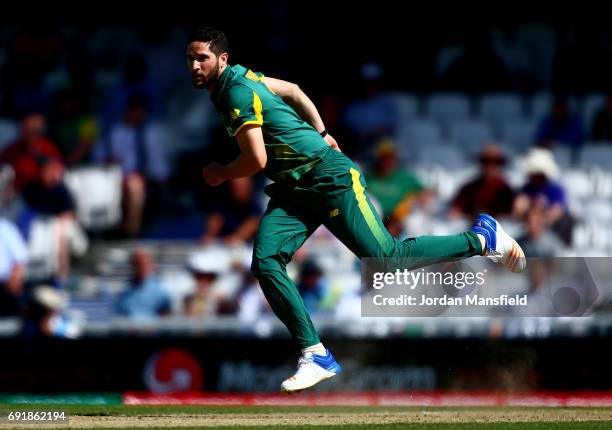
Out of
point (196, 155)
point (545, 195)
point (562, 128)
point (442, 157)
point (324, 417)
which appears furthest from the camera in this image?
point (196, 155)

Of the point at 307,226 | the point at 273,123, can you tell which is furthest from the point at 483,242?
the point at 273,123

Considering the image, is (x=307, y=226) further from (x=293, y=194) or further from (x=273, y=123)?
(x=273, y=123)

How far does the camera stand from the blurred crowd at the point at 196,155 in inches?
459

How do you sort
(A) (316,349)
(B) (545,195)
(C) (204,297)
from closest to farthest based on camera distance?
(A) (316,349)
(C) (204,297)
(B) (545,195)

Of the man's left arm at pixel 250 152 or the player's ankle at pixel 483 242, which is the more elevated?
the man's left arm at pixel 250 152

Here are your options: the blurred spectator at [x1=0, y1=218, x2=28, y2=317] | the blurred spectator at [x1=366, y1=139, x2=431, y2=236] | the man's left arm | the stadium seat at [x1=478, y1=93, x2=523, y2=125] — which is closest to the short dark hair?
the man's left arm

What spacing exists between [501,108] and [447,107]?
50cm

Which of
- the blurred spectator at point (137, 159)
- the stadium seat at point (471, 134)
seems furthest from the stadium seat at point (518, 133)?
the blurred spectator at point (137, 159)

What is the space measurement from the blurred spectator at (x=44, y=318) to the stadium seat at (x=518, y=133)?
4.45 m

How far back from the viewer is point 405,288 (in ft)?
35.1

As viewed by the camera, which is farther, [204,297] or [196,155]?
[196,155]

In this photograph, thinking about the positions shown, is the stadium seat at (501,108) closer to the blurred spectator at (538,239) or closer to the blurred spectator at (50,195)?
the blurred spectator at (538,239)

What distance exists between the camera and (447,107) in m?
13.5

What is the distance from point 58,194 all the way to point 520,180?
4.00 metres
